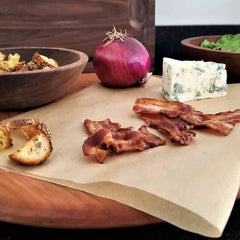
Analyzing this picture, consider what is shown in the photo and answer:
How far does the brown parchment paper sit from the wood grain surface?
823mm

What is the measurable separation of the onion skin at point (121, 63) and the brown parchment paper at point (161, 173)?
0.70 ft

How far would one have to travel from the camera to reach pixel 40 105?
0.77 m

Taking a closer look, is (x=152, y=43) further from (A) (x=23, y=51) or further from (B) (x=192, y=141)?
(B) (x=192, y=141)

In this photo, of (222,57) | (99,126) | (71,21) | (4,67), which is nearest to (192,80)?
(222,57)

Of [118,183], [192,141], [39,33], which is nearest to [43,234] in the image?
[118,183]

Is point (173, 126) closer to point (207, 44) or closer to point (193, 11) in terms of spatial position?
point (207, 44)

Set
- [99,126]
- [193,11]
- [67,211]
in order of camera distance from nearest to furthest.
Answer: [67,211]
[99,126]
[193,11]

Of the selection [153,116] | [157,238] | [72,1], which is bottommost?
[157,238]

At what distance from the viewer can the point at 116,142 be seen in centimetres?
55

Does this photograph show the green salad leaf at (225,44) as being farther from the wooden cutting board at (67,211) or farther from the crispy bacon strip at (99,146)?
the wooden cutting board at (67,211)

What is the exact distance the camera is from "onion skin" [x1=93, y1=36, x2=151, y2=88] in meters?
0.89

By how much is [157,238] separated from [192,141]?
16 centimetres

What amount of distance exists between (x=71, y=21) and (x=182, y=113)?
94 centimetres

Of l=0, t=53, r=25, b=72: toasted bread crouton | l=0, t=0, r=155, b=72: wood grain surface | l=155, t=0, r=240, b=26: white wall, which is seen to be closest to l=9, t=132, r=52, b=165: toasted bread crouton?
l=0, t=53, r=25, b=72: toasted bread crouton
